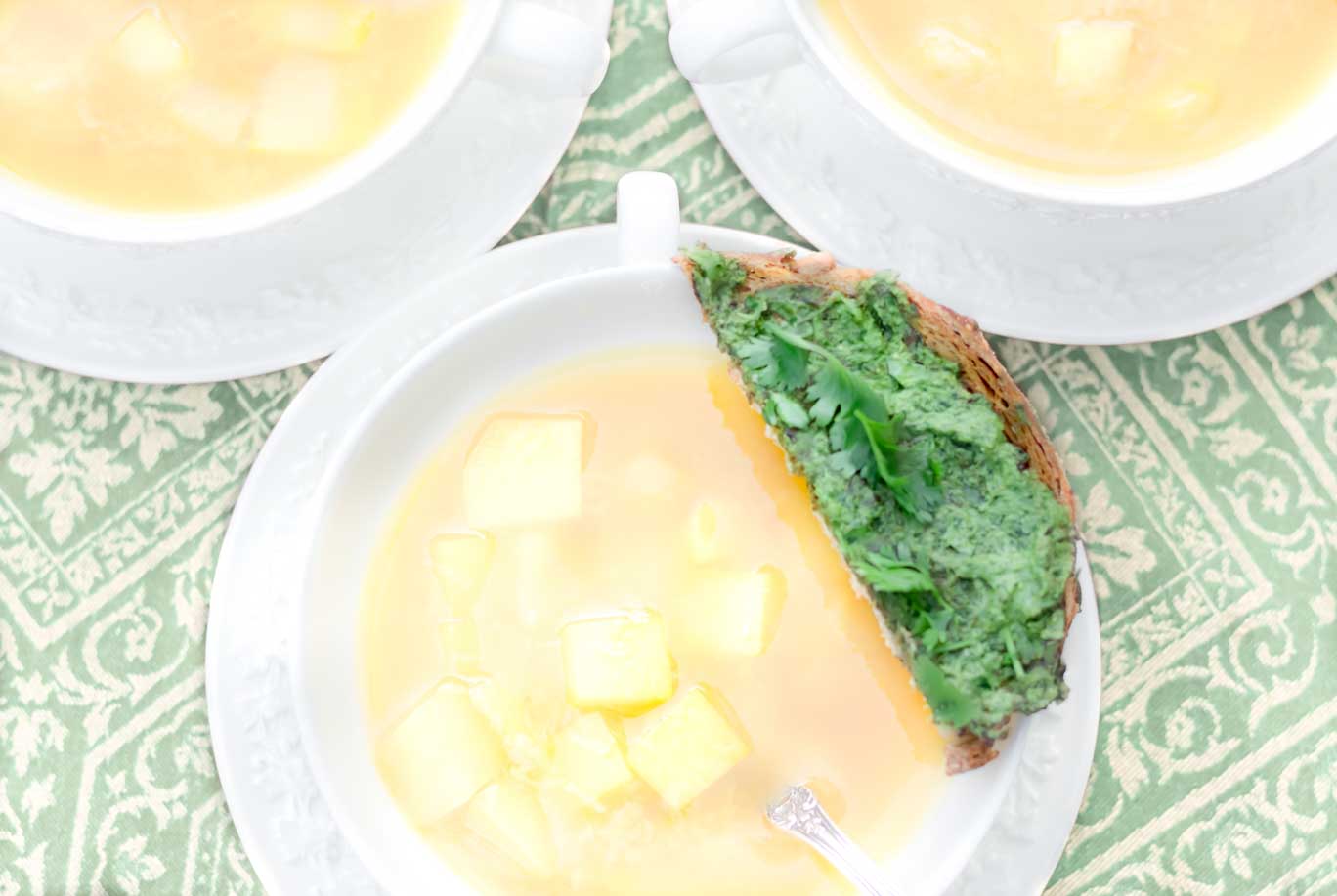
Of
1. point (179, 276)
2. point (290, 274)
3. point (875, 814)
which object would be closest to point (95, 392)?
point (179, 276)

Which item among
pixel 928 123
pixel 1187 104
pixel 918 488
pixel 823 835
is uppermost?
pixel 928 123

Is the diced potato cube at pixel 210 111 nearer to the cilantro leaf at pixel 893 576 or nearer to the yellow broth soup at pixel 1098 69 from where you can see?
the yellow broth soup at pixel 1098 69

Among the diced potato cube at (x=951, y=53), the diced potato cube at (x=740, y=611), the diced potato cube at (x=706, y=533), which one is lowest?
the diced potato cube at (x=740, y=611)

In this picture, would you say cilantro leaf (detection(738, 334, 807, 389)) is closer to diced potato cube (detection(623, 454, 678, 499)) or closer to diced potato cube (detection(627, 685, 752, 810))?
diced potato cube (detection(623, 454, 678, 499))

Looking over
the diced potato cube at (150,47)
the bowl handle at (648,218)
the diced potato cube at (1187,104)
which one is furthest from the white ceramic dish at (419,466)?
the diced potato cube at (1187,104)

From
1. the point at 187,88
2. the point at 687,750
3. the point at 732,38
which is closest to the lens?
the point at 732,38

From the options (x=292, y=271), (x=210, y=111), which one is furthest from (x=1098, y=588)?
(x=210, y=111)

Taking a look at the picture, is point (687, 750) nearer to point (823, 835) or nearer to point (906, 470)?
point (823, 835)

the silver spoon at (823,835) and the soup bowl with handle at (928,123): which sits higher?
the soup bowl with handle at (928,123)
